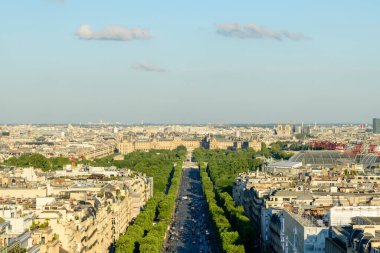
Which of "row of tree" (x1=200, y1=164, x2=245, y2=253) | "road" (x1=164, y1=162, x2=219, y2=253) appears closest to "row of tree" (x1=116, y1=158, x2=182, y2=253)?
"road" (x1=164, y1=162, x2=219, y2=253)

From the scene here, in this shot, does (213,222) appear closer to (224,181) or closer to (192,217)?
(192,217)

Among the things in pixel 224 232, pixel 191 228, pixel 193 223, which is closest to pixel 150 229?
pixel 224 232

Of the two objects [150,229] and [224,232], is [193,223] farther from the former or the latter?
[224,232]

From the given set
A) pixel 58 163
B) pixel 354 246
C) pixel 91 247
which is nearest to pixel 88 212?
pixel 91 247

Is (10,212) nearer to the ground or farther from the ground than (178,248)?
farther from the ground

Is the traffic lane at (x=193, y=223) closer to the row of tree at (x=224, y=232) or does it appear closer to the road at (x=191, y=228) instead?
the road at (x=191, y=228)

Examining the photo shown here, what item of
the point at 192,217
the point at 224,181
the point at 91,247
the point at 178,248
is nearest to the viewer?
the point at 91,247

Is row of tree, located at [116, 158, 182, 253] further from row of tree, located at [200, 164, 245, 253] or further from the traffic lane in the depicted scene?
row of tree, located at [200, 164, 245, 253]

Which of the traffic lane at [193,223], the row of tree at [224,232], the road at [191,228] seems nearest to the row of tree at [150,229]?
the road at [191,228]

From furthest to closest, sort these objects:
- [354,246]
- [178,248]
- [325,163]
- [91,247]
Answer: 1. [325,163]
2. [178,248]
3. [91,247]
4. [354,246]
